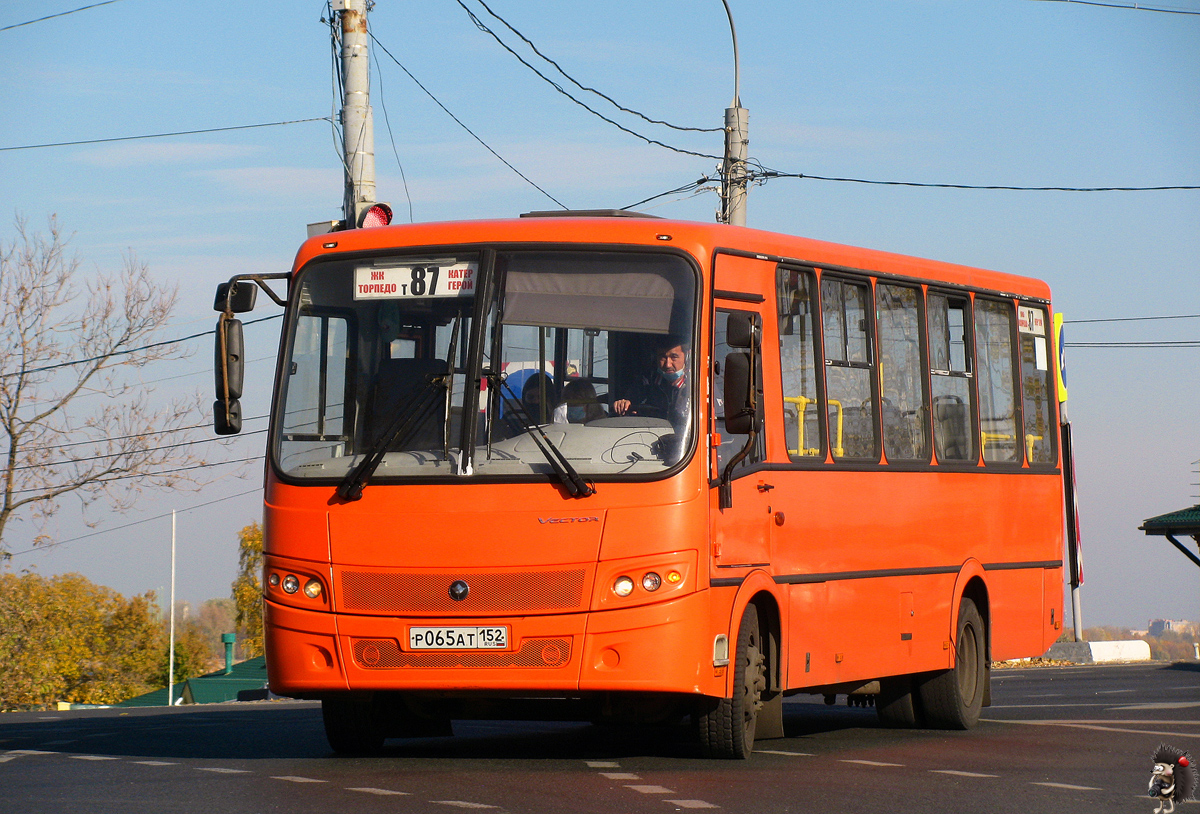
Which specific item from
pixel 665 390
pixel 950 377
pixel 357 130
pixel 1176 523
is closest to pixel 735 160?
pixel 357 130

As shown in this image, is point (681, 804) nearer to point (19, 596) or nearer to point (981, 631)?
point (981, 631)

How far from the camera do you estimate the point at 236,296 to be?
1088 centimetres

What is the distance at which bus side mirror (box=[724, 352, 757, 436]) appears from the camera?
1009 cm

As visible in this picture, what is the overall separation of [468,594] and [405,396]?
49.2 inches

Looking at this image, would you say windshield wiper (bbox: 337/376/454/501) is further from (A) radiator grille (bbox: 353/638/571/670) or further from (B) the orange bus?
(A) radiator grille (bbox: 353/638/571/670)

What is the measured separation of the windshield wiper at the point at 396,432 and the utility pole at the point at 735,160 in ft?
53.8

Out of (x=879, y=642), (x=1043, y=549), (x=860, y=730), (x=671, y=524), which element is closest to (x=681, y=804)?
(x=671, y=524)

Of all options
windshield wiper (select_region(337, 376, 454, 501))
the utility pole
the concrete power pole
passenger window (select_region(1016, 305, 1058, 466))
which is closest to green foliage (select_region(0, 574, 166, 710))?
the utility pole

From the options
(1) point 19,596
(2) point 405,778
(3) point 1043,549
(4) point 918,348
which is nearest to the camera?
(2) point 405,778

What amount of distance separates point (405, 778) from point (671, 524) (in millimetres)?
1985

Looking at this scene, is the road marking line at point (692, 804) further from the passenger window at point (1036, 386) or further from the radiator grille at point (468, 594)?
the passenger window at point (1036, 386)

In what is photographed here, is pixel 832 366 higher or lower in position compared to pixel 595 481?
higher

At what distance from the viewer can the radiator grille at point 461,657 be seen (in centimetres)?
996

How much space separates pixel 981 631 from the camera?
14.6 m
